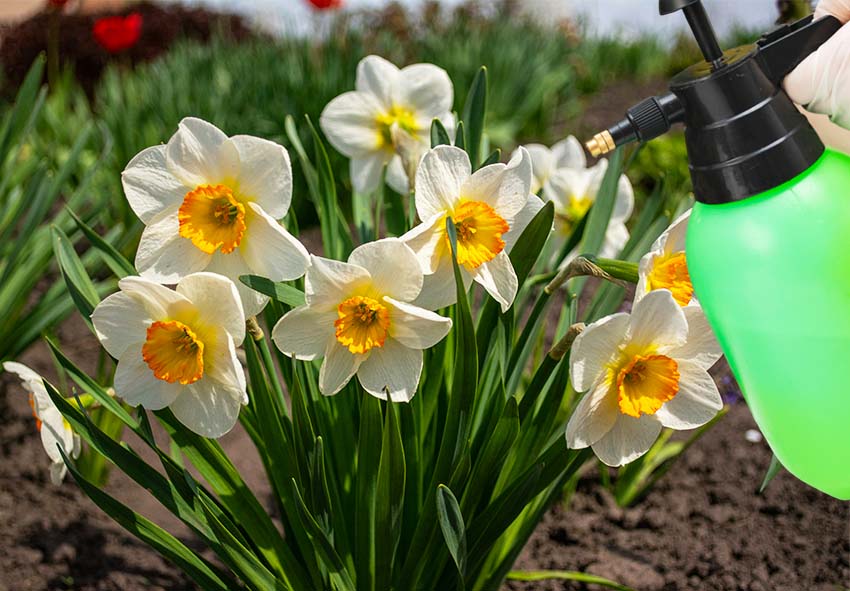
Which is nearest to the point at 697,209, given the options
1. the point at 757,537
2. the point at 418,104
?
the point at 418,104

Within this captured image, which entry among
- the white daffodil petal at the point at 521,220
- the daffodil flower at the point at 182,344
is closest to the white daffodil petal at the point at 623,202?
the white daffodil petal at the point at 521,220

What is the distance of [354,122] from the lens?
142 centimetres

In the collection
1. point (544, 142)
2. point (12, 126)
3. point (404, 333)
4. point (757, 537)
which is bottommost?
point (544, 142)

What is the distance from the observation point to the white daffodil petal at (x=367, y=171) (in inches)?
57.1

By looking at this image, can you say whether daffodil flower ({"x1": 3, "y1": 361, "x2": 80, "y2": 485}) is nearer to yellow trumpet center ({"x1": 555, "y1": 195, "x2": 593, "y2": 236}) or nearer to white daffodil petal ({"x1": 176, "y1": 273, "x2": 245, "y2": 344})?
white daffodil petal ({"x1": 176, "y1": 273, "x2": 245, "y2": 344})

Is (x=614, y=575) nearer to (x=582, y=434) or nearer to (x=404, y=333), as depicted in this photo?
(x=582, y=434)

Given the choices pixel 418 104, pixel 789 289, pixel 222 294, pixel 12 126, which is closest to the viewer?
pixel 789 289

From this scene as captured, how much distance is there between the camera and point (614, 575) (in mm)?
1686

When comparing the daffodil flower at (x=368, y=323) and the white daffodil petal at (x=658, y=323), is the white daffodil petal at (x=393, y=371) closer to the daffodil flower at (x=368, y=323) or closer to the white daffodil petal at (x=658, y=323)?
the daffodil flower at (x=368, y=323)

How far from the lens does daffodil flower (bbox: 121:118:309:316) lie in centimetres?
95

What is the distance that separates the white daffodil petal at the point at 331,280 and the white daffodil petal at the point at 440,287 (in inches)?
3.1

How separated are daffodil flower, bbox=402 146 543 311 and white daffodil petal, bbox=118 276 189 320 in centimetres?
25

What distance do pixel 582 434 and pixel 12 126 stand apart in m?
1.85

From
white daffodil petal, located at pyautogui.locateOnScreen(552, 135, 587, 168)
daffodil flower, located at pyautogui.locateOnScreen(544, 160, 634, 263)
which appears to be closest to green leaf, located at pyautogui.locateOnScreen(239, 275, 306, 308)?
daffodil flower, located at pyautogui.locateOnScreen(544, 160, 634, 263)
